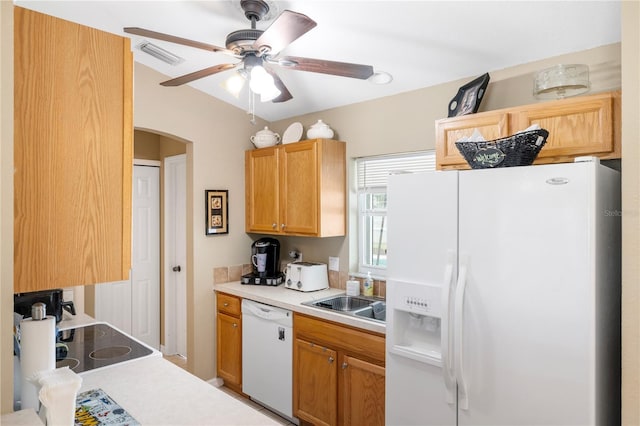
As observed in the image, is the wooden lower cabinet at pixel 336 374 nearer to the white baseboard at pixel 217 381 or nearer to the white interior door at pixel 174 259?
the white baseboard at pixel 217 381

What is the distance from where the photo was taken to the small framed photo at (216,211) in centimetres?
371

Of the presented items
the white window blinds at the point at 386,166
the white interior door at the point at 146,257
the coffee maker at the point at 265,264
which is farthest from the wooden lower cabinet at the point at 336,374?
the white interior door at the point at 146,257

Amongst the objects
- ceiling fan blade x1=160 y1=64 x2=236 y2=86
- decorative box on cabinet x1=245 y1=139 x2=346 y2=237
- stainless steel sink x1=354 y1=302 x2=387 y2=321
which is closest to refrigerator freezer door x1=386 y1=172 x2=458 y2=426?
stainless steel sink x1=354 y1=302 x2=387 y2=321

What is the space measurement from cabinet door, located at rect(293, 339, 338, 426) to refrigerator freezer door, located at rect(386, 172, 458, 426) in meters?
0.61

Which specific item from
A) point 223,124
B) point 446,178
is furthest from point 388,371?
point 223,124

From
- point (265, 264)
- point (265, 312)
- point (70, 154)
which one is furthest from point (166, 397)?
point (265, 264)

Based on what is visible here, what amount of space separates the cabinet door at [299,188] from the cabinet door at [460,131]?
1.07 metres

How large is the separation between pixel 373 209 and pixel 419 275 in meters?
1.37

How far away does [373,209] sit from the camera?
3.39 m

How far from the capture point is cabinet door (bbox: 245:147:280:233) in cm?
365

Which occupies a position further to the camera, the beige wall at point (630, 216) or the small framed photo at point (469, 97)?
the small framed photo at point (469, 97)

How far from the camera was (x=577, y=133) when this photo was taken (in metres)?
2.01

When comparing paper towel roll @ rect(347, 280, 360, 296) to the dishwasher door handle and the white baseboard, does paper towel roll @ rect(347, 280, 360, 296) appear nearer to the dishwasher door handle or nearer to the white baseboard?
the dishwasher door handle

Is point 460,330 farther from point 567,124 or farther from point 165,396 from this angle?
point 165,396
